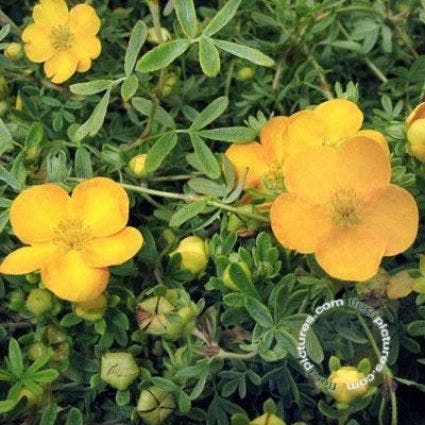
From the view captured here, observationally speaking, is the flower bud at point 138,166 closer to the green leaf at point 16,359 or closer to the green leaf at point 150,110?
the green leaf at point 150,110

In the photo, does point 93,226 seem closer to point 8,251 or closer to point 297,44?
point 8,251

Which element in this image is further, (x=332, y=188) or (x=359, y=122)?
(x=359, y=122)

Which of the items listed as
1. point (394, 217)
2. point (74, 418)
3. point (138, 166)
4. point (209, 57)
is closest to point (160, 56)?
point (209, 57)

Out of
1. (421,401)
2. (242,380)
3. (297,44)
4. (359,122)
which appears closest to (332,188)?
(359,122)

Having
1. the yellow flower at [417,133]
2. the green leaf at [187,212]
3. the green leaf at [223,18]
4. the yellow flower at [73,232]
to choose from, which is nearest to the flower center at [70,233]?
the yellow flower at [73,232]

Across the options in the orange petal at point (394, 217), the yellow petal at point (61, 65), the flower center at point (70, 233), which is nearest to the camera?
the orange petal at point (394, 217)
